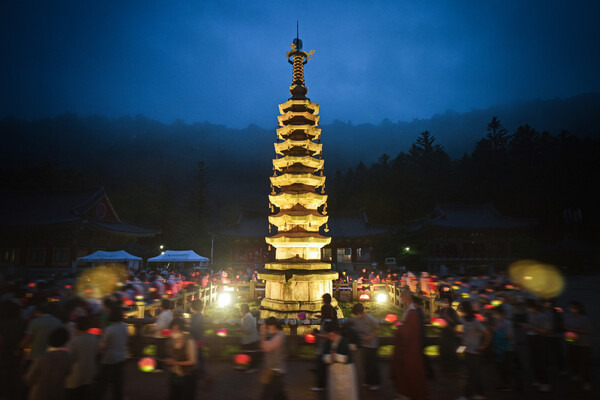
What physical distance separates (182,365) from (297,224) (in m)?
10.0

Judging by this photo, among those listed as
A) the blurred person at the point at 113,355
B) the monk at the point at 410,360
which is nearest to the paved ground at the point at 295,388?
the blurred person at the point at 113,355

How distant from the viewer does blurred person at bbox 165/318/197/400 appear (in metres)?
4.89

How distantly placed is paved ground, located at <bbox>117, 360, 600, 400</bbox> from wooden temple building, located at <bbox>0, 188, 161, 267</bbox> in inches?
1022

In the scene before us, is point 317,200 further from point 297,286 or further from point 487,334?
point 487,334

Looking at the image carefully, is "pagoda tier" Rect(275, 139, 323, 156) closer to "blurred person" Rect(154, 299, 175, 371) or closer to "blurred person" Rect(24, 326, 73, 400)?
"blurred person" Rect(154, 299, 175, 371)

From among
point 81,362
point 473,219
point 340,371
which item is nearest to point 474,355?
point 340,371

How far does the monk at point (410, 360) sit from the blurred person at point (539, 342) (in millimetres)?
3167

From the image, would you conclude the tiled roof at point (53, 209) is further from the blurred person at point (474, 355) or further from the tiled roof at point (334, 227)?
the blurred person at point (474, 355)

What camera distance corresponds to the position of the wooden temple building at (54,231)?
2828 cm

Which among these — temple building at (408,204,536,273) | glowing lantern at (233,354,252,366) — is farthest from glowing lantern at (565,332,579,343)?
temple building at (408,204,536,273)

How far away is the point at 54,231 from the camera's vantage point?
93.6 feet

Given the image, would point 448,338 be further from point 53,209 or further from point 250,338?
point 53,209

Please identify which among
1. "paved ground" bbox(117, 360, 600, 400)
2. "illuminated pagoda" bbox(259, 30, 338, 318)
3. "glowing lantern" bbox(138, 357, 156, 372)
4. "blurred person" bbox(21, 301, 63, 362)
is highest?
"illuminated pagoda" bbox(259, 30, 338, 318)

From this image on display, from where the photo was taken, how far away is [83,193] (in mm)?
34812
